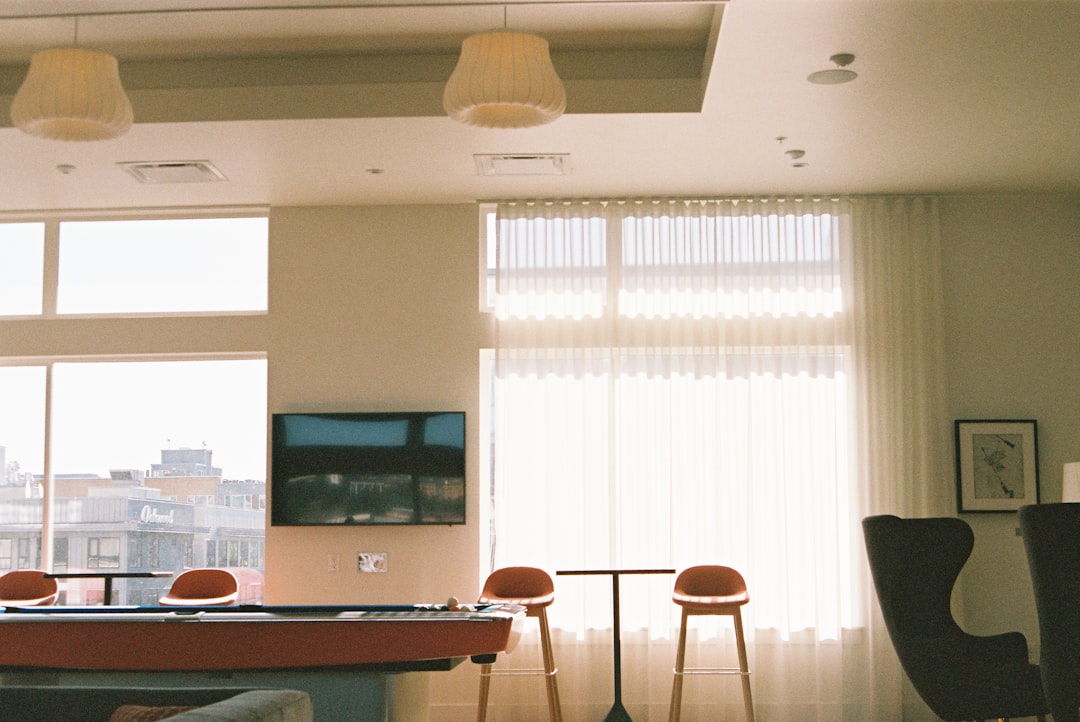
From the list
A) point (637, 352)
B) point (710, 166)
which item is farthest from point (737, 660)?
point (710, 166)

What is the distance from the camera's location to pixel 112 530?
7.75 meters

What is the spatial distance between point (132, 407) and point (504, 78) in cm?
448

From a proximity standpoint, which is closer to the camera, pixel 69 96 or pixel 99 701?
pixel 99 701

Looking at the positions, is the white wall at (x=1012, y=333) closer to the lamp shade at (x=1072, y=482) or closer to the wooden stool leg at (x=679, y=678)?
the lamp shade at (x=1072, y=482)

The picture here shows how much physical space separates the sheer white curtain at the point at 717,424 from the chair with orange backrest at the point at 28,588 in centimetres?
272

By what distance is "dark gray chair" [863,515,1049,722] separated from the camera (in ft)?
17.0

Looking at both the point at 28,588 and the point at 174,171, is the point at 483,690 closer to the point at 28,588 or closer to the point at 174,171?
the point at 28,588

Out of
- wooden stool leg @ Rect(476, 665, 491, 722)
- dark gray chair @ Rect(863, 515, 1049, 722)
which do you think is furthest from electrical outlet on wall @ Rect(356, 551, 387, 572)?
dark gray chair @ Rect(863, 515, 1049, 722)

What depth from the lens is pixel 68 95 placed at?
463 centimetres

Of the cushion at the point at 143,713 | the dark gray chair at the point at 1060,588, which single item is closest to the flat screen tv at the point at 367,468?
the dark gray chair at the point at 1060,588

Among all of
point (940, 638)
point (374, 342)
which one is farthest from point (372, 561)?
point (940, 638)

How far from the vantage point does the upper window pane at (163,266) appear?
7781 millimetres

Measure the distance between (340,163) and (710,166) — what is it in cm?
214

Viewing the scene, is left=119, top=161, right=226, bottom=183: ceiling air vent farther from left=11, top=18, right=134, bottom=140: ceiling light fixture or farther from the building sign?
the building sign
